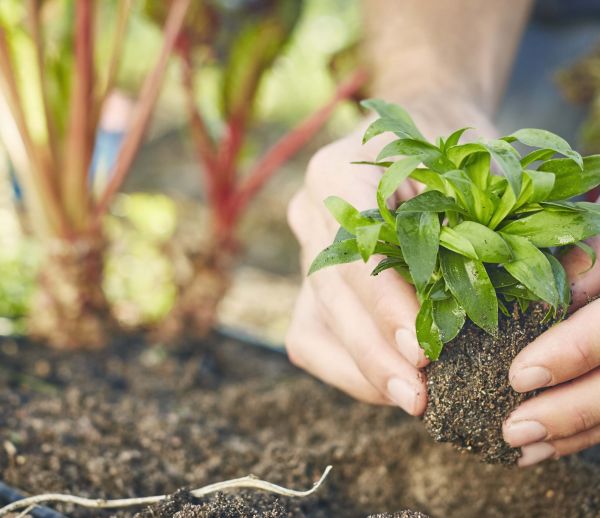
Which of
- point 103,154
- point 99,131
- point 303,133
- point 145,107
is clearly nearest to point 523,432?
point 303,133

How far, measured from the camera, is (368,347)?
3.12 ft

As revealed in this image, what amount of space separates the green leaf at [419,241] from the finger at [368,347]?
0.21 m

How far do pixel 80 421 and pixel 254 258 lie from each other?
2.84 meters

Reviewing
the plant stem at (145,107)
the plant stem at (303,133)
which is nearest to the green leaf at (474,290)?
the plant stem at (303,133)

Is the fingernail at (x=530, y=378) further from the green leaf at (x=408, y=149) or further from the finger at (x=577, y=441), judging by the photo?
the green leaf at (x=408, y=149)

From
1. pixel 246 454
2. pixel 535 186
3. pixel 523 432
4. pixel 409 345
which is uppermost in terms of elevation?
pixel 535 186

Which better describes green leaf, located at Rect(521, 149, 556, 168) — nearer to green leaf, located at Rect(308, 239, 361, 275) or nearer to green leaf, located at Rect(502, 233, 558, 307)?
green leaf, located at Rect(502, 233, 558, 307)

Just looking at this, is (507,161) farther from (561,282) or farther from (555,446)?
(555,446)

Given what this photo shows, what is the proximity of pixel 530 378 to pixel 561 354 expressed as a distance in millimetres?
50

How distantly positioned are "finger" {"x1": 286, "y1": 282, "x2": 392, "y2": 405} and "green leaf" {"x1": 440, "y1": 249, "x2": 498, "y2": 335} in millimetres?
311

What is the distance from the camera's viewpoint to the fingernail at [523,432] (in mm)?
869

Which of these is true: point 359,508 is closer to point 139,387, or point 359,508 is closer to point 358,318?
point 358,318

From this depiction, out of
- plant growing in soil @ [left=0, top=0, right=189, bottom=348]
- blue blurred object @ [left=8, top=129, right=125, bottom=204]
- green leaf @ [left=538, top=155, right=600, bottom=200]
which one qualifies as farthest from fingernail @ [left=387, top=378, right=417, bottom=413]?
blue blurred object @ [left=8, top=129, right=125, bottom=204]

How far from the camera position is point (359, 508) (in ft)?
3.63
